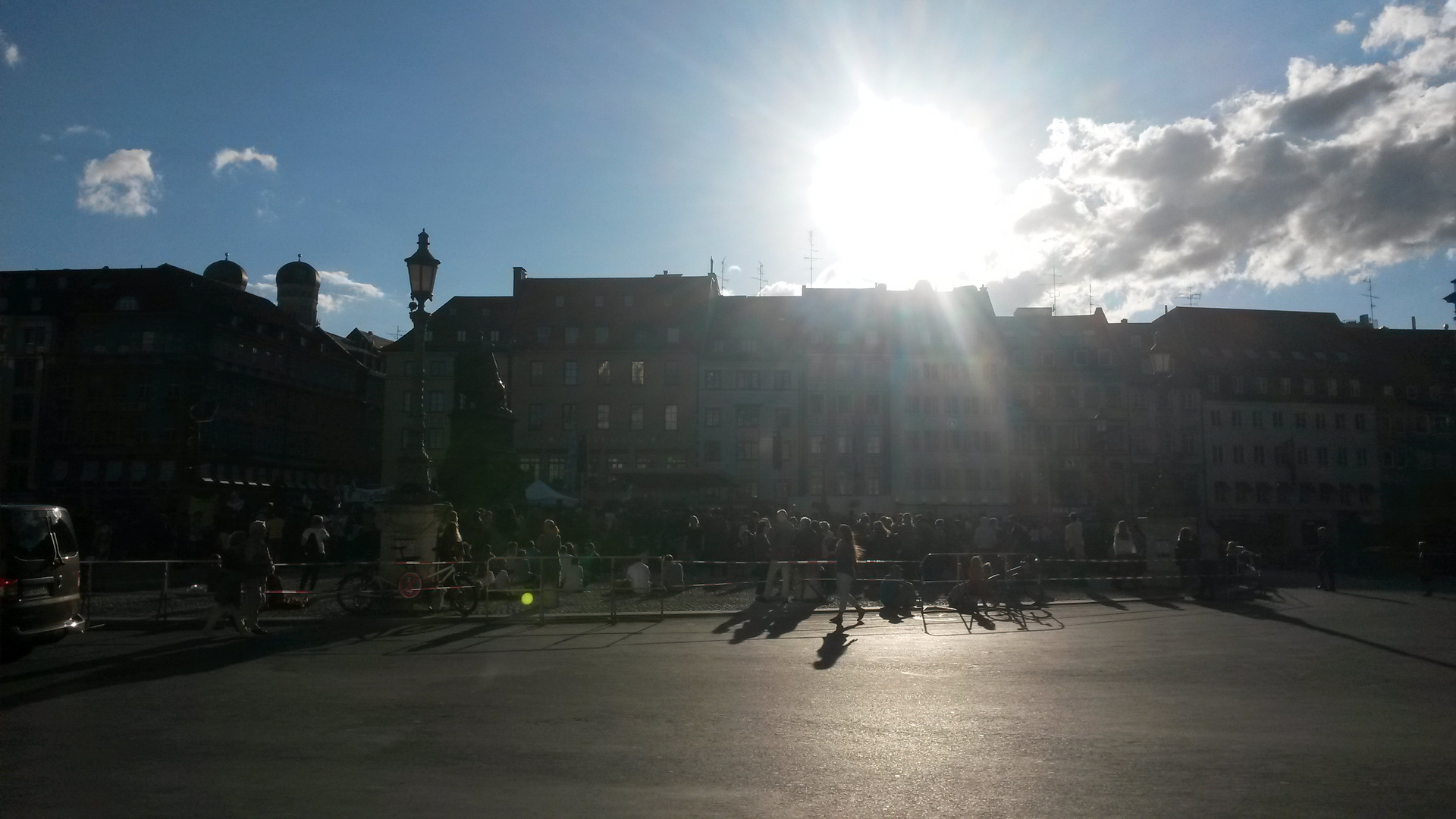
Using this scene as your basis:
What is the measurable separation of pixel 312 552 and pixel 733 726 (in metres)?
15.3

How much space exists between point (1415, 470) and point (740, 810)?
85002mm

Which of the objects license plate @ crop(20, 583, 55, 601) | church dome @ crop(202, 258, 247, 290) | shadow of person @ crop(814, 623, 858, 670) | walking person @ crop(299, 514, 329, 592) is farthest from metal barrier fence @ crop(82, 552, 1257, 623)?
church dome @ crop(202, 258, 247, 290)

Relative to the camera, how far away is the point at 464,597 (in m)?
20.1

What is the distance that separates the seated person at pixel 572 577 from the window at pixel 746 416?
158 ft

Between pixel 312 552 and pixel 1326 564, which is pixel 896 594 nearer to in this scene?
pixel 312 552

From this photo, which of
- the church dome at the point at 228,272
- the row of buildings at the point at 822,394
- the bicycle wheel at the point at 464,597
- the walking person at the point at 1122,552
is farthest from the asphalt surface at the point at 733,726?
the church dome at the point at 228,272

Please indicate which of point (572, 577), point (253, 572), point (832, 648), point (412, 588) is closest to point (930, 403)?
point (572, 577)

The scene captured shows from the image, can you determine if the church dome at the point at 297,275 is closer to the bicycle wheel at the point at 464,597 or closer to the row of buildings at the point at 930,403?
the row of buildings at the point at 930,403

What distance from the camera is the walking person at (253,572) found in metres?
17.2

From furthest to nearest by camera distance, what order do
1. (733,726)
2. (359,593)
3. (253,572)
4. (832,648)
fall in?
1. (359,593)
2. (253,572)
3. (832,648)
4. (733,726)

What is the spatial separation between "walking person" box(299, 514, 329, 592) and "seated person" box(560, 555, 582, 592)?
4.79 meters

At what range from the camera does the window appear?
71.8 metres

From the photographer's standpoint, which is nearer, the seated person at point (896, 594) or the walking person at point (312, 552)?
the seated person at point (896, 594)

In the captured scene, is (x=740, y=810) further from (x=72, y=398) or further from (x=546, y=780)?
(x=72, y=398)
